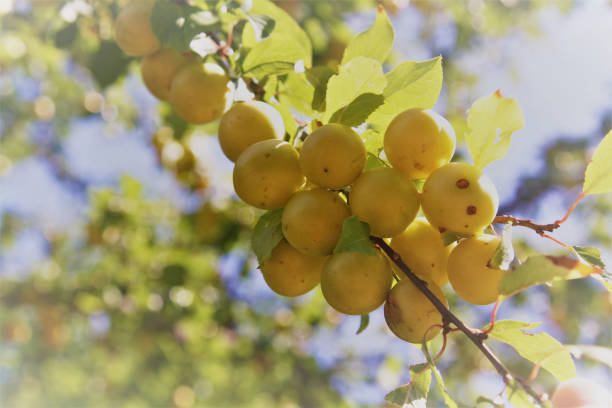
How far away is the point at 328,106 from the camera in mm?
599

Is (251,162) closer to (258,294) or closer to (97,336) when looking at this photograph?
(258,294)

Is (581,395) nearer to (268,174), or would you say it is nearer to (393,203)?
(393,203)

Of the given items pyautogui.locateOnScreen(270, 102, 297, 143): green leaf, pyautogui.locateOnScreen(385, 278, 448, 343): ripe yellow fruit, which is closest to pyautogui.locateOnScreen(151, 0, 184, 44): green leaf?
pyautogui.locateOnScreen(270, 102, 297, 143): green leaf

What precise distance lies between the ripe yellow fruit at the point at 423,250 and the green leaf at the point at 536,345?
9 cm

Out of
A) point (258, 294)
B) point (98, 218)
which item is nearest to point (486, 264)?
point (258, 294)

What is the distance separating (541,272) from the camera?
0.44m

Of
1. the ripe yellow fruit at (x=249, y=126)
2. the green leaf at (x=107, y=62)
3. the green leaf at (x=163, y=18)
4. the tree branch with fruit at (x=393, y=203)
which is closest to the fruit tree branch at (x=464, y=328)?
the tree branch with fruit at (x=393, y=203)

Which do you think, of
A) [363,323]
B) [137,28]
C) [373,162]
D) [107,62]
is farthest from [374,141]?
[107,62]

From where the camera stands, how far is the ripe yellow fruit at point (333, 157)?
53cm

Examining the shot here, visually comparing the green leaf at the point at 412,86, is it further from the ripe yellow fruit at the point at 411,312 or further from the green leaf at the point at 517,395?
the green leaf at the point at 517,395

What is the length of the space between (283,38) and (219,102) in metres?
0.15

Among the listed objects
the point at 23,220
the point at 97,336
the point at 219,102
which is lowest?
the point at 97,336

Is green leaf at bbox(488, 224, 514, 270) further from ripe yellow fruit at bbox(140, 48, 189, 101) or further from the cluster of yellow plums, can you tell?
ripe yellow fruit at bbox(140, 48, 189, 101)

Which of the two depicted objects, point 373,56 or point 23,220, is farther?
point 23,220
